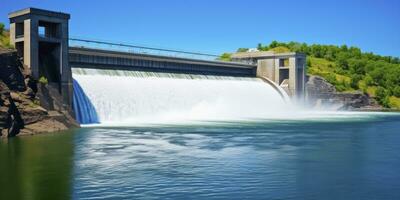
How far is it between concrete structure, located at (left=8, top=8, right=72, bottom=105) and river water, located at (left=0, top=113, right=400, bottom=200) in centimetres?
719

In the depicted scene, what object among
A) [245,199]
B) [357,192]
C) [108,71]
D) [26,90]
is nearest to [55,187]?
[245,199]

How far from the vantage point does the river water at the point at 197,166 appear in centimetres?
1415

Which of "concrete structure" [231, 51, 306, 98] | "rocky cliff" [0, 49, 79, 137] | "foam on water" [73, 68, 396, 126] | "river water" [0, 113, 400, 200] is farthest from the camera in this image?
"concrete structure" [231, 51, 306, 98]

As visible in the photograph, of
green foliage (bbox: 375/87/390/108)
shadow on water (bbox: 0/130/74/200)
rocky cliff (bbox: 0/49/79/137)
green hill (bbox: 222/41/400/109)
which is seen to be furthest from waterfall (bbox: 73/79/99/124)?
green foliage (bbox: 375/87/390/108)

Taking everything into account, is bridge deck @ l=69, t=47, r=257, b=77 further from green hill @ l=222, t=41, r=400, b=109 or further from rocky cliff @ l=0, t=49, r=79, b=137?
green hill @ l=222, t=41, r=400, b=109

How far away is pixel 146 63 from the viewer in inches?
1892

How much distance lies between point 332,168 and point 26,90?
67.8ft

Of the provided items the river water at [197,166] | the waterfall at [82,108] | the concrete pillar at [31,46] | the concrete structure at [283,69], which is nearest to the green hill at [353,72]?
the concrete structure at [283,69]

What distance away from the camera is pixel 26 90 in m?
30.9

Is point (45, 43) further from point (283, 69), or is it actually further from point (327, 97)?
point (327, 97)

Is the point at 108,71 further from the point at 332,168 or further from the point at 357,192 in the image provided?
the point at 357,192

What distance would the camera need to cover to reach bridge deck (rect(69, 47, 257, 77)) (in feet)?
135

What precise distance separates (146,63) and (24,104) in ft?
64.0

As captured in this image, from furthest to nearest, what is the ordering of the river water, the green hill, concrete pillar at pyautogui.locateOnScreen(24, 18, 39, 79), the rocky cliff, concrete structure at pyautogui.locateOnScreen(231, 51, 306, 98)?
the green hill < concrete structure at pyautogui.locateOnScreen(231, 51, 306, 98) < concrete pillar at pyautogui.locateOnScreen(24, 18, 39, 79) < the rocky cliff < the river water
